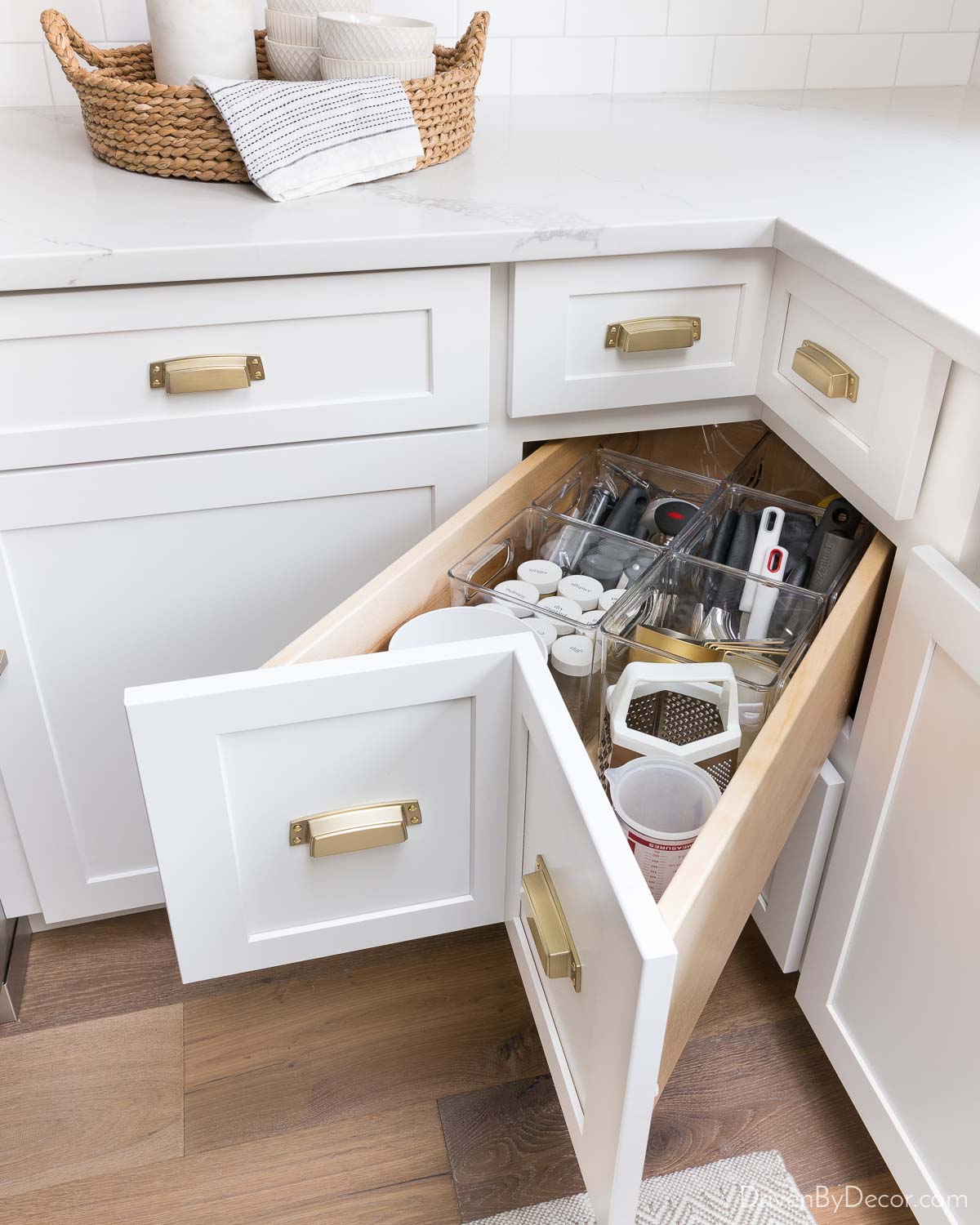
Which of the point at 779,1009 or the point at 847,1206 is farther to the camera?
the point at 779,1009

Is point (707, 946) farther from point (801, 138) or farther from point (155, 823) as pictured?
point (801, 138)

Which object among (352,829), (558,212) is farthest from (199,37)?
(352,829)

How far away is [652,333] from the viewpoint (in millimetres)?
1033

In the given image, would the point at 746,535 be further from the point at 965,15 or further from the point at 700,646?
the point at 965,15

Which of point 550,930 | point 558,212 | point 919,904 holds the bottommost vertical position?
point 919,904

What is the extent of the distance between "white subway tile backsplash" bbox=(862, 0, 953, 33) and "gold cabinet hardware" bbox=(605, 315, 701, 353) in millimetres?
895

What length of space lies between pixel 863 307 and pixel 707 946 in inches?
21.5

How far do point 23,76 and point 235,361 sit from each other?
28.0 inches

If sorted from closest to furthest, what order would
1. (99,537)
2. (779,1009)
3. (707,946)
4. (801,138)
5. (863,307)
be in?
1. (707,946)
2. (863,307)
3. (99,537)
4. (779,1009)
5. (801,138)

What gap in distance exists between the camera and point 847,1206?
40.5 inches

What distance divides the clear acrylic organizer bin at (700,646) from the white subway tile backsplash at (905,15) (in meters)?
1.12

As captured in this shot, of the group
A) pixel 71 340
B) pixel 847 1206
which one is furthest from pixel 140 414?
pixel 847 1206

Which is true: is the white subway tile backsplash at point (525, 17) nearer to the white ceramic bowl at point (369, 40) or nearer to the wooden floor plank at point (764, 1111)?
the white ceramic bowl at point (369, 40)

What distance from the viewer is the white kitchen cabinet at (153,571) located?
1003 millimetres
